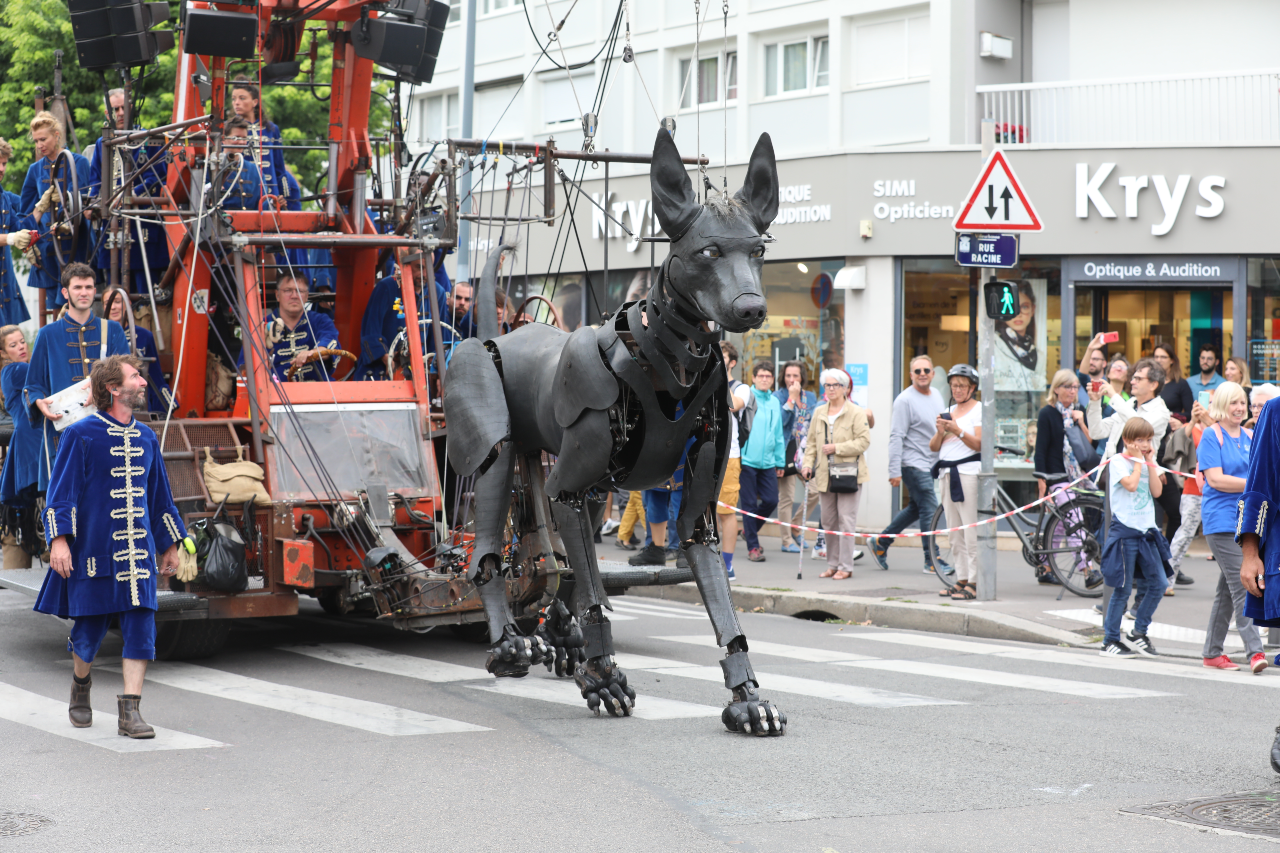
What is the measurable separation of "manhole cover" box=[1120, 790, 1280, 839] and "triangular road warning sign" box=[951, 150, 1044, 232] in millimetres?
7030

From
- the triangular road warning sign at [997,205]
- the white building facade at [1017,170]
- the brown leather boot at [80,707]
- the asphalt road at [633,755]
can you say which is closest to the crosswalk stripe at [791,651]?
the asphalt road at [633,755]

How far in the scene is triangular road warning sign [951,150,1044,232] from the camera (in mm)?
12797

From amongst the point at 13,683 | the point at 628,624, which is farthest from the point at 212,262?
the point at 628,624

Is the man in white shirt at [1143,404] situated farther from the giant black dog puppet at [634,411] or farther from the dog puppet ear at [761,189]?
the dog puppet ear at [761,189]

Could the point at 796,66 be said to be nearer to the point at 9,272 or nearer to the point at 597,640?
the point at 9,272

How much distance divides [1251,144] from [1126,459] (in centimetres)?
952

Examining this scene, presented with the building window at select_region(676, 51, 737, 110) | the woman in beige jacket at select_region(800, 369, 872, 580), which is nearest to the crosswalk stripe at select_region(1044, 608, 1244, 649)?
the woman in beige jacket at select_region(800, 369, 872, 580)

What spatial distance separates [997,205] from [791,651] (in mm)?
4263

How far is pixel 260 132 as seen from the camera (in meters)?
12.2

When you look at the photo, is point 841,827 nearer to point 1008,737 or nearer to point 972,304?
point 1008,737

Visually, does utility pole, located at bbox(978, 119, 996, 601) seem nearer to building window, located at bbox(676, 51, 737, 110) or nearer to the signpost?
the signpost

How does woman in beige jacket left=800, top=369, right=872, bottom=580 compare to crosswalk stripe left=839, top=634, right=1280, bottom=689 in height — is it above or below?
above

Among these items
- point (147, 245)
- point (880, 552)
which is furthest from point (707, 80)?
point (147, 245)

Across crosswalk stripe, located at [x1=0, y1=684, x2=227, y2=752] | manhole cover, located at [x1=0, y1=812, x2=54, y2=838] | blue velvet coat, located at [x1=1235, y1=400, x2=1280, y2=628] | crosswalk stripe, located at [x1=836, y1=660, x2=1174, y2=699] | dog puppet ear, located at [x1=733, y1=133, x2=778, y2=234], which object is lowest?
crosswalk stripe, located at [x1=836, y1=660, x2=1174, y2=699]
